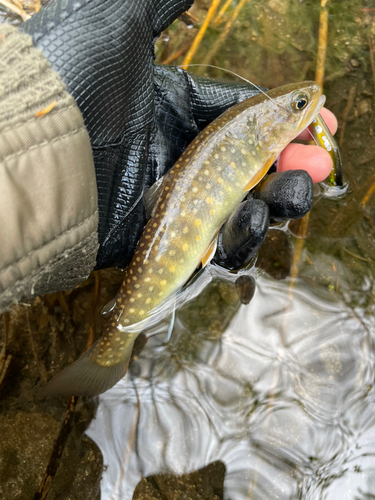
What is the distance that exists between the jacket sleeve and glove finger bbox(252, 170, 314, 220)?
33.7 inches

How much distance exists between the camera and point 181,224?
5.62 ft

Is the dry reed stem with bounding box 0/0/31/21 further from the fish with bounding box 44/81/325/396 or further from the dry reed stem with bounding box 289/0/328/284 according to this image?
the dry reed stem with bounding box 289/0/328/284

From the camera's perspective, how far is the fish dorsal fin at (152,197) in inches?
71.4

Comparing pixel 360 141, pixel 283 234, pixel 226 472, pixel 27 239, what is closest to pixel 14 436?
pixel 226 472

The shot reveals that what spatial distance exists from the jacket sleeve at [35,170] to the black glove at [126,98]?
0.15 metres

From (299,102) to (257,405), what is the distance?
1673 millimetres

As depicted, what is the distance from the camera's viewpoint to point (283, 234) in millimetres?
2350

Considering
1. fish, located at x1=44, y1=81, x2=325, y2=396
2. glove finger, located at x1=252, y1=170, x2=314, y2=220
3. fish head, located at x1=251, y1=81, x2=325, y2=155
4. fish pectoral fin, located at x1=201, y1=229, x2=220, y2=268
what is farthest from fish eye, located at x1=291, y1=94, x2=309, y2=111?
fish pectoral fin, located at x1=201, y1=229, x2=220, y2=268

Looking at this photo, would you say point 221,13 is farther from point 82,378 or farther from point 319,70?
point 82,378

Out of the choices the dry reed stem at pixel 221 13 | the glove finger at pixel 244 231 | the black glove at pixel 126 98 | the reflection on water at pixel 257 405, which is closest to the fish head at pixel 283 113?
the black glove at pixel 126 98

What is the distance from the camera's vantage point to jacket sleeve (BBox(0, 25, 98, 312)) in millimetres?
1140

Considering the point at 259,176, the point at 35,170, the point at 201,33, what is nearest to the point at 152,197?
the point at 259,176

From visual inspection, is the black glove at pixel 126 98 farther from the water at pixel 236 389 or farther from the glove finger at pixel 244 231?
the water at pixel 236 389

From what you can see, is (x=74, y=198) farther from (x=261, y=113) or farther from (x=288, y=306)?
(x=288, y=306)
